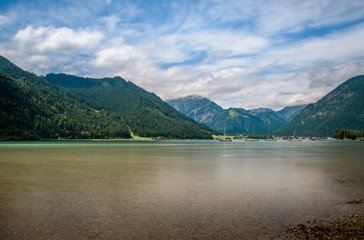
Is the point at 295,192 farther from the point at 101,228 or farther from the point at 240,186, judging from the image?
the point at 101,228

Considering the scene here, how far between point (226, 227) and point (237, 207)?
4495 millimetres

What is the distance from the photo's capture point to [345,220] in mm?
14680

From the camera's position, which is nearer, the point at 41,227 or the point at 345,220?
→ the point at 41,227

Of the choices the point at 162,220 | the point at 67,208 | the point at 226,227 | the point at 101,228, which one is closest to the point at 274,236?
the point at 226,227

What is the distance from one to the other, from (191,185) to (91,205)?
11.4 m

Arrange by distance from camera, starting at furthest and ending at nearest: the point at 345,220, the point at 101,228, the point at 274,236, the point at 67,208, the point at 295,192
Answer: the point at 295,192 < the point at 67,208 < the point at 345,220 < the point at 101,228 < the point at 274,236

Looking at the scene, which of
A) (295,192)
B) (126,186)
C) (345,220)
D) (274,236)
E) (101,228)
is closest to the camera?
(274,236)

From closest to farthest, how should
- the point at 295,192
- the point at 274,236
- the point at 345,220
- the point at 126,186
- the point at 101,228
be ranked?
1. the point at 274,236
2. the point at 101,228
3. the point at 345,220
4. the point at 295,192
5. the point at 126,186

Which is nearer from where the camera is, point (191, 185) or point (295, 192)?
point (295, 192)

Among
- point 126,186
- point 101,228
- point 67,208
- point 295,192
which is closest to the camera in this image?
point 101,228

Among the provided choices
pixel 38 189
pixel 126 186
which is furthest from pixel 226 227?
pixel 38 189

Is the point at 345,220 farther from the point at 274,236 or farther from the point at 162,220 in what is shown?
the point at 162,220

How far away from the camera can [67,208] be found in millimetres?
17469

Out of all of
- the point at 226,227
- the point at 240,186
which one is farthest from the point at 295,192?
the point at 226,227
